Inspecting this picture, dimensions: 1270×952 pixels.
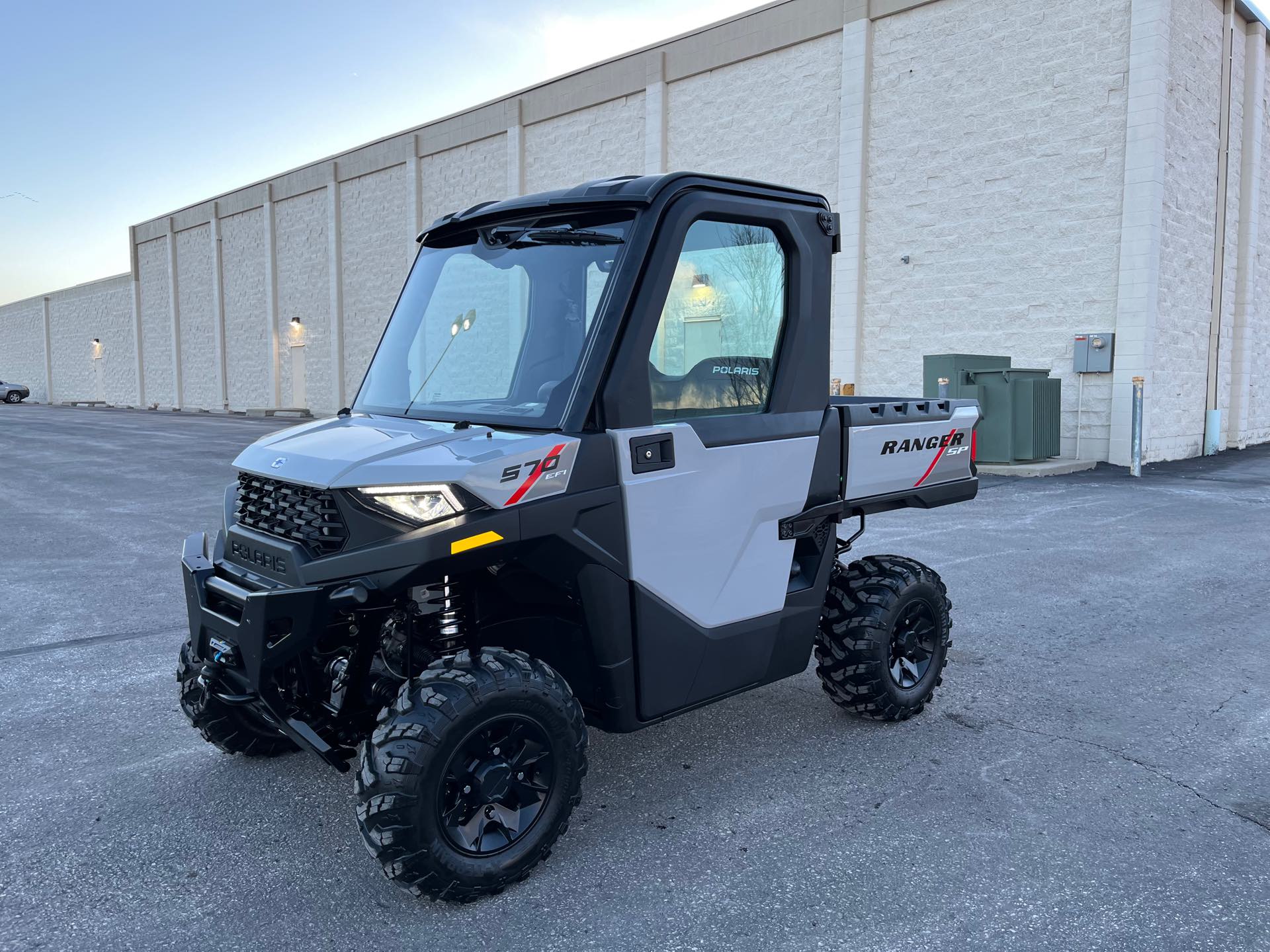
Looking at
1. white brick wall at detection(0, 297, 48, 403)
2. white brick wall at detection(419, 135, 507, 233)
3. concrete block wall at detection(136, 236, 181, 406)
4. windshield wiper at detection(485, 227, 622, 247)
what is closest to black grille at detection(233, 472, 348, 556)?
windshield wiper at detection(485, 227, 622, 247)

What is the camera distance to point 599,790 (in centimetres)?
378

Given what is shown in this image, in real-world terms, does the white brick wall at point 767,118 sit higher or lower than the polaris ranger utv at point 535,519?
higher

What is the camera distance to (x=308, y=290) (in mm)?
35656

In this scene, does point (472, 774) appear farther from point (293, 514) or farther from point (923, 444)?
point (923, 444)

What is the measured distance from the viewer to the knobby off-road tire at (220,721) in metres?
A: 3.82

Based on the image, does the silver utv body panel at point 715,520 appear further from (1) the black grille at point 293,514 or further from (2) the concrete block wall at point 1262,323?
(2) the concrete block wall at point 1262,323

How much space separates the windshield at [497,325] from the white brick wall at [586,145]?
67.0 ft

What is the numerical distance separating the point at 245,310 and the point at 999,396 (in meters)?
32.6

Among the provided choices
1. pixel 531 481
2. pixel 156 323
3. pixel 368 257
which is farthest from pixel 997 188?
pixel 156 323

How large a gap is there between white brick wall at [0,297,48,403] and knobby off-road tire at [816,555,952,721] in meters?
65.1

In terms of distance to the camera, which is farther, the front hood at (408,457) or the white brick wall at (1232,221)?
the white brick wall at (1232,221)

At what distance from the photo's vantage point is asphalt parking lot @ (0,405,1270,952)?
2881 millimetres

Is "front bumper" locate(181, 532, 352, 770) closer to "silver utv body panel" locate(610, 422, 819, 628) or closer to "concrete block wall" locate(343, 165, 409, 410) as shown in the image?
"silver utv body panel" locate(610, 422, 819, 628)

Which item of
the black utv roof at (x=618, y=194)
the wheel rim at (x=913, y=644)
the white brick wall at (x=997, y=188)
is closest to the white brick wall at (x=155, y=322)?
Result: the white brick wall at (x=997, y=188)
